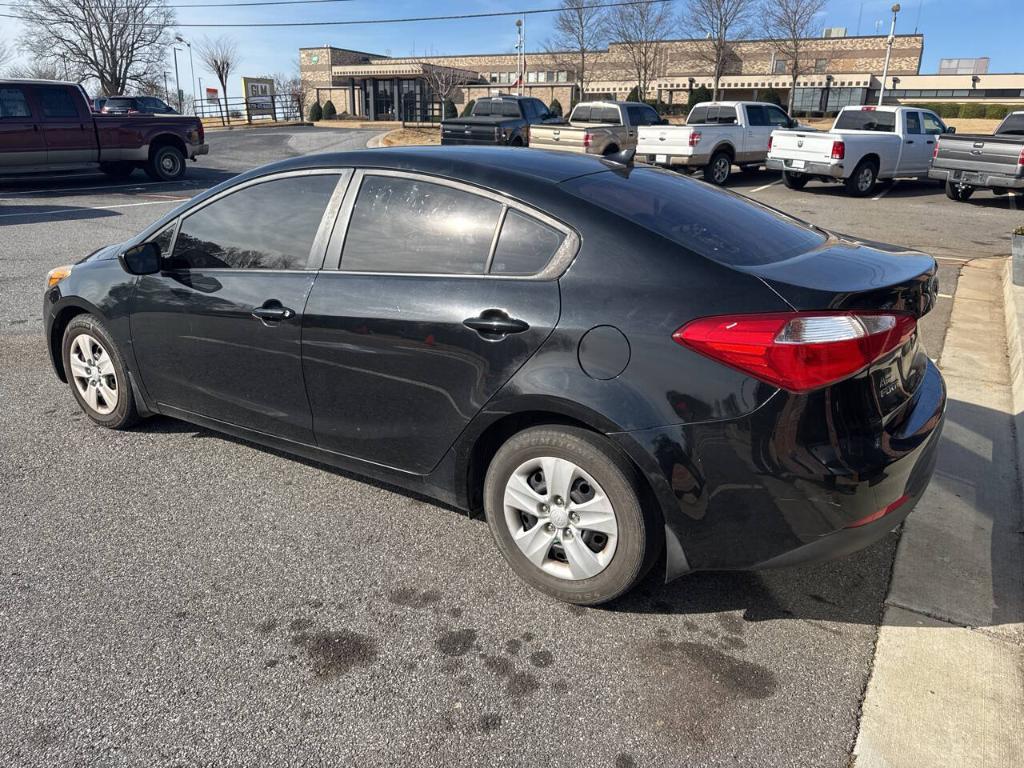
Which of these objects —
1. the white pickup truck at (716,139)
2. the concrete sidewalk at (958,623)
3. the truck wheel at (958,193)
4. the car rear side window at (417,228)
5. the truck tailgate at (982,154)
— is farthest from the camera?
the white pickup truck at (716,139)

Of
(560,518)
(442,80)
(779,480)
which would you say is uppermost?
(442,80)

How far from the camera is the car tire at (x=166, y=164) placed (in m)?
18.2

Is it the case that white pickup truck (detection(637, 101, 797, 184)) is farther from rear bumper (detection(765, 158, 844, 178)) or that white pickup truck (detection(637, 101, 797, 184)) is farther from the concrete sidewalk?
the concrete sidewalk

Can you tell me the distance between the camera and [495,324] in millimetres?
2906

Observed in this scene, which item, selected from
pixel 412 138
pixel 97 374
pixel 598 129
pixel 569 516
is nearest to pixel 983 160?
pixel 598 129

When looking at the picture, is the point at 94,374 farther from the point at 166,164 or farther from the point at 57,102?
the point at 166,164

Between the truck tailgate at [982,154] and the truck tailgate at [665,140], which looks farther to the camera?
the truck tailgate at [665,140]

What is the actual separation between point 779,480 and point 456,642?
127cm

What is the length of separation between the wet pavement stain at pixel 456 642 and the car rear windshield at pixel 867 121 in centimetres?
1805

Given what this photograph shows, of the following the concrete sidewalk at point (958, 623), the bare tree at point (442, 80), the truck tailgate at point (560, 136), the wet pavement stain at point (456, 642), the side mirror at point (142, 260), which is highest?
the bare tree at point (442, 80)

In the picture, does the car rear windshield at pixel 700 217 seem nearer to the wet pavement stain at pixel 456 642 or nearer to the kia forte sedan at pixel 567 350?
the kia forte sedan at pixel 567 350

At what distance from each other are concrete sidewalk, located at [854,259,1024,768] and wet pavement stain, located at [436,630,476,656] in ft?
4.24

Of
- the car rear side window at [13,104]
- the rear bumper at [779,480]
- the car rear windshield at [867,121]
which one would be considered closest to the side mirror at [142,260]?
the rear bumper at [779,480]

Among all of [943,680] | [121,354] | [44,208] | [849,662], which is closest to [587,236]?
[849,662]
